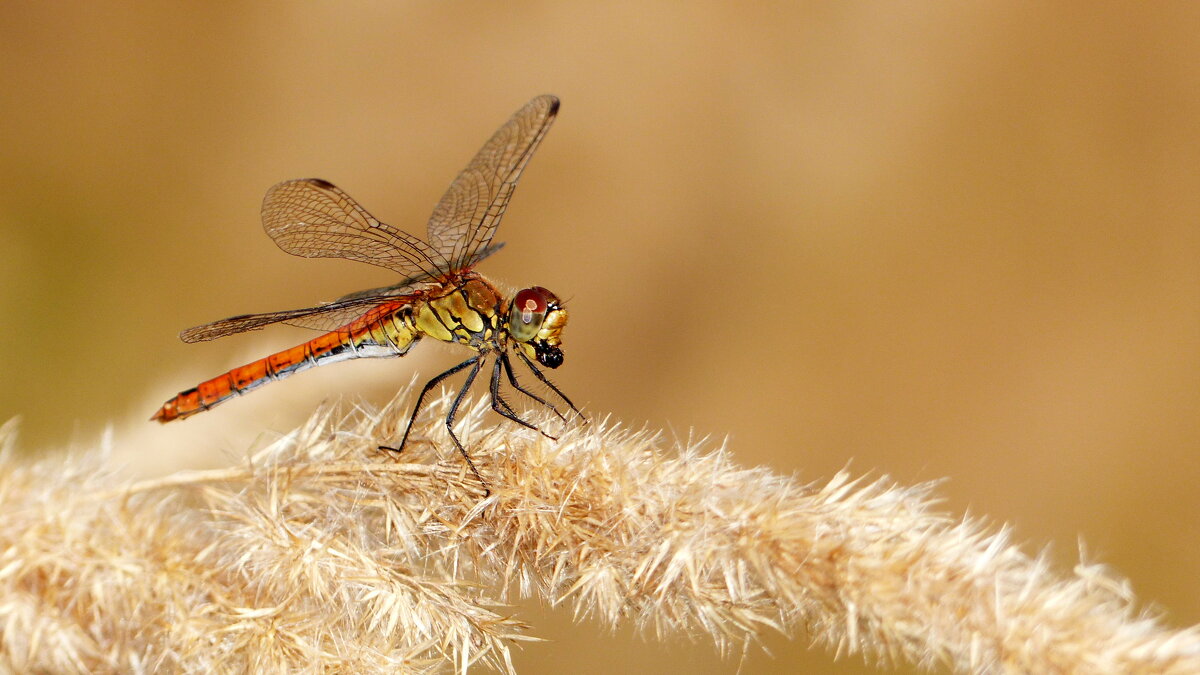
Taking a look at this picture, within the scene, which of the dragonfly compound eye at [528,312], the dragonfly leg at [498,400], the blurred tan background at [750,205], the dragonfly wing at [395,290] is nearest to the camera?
the dragonfly leg at [498,400]

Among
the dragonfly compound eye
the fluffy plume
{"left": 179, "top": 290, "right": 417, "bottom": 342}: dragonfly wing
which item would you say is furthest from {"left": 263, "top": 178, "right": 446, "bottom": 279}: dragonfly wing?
the fluffy plume

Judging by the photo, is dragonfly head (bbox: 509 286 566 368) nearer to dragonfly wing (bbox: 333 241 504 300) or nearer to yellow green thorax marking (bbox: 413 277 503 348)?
yellow green thorax marking (bbox: 413 277 503 348)

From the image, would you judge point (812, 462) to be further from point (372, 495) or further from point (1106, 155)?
point (372, 495)

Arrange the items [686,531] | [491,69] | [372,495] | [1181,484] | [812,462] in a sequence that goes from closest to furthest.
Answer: [686,531] < [372,495] < [1181,484] < [812,462] < [491,69]

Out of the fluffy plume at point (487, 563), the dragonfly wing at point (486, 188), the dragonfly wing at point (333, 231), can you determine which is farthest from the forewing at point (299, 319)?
the fluffy plume at point (487, 563)

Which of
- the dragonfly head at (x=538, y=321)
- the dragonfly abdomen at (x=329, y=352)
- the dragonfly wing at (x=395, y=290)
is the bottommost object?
the dragonfly abdomen at (x=329, y=352)

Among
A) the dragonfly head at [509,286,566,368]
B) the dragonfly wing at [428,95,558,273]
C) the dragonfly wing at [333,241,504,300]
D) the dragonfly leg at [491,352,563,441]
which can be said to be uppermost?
the dragonfly wing at [428,95,558,273]

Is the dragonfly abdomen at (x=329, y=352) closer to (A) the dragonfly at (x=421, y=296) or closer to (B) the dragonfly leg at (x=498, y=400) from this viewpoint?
(A) the dragonfly at (x=421, y=296)

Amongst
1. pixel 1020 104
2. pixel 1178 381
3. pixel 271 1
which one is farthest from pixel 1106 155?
pixel 271 1
